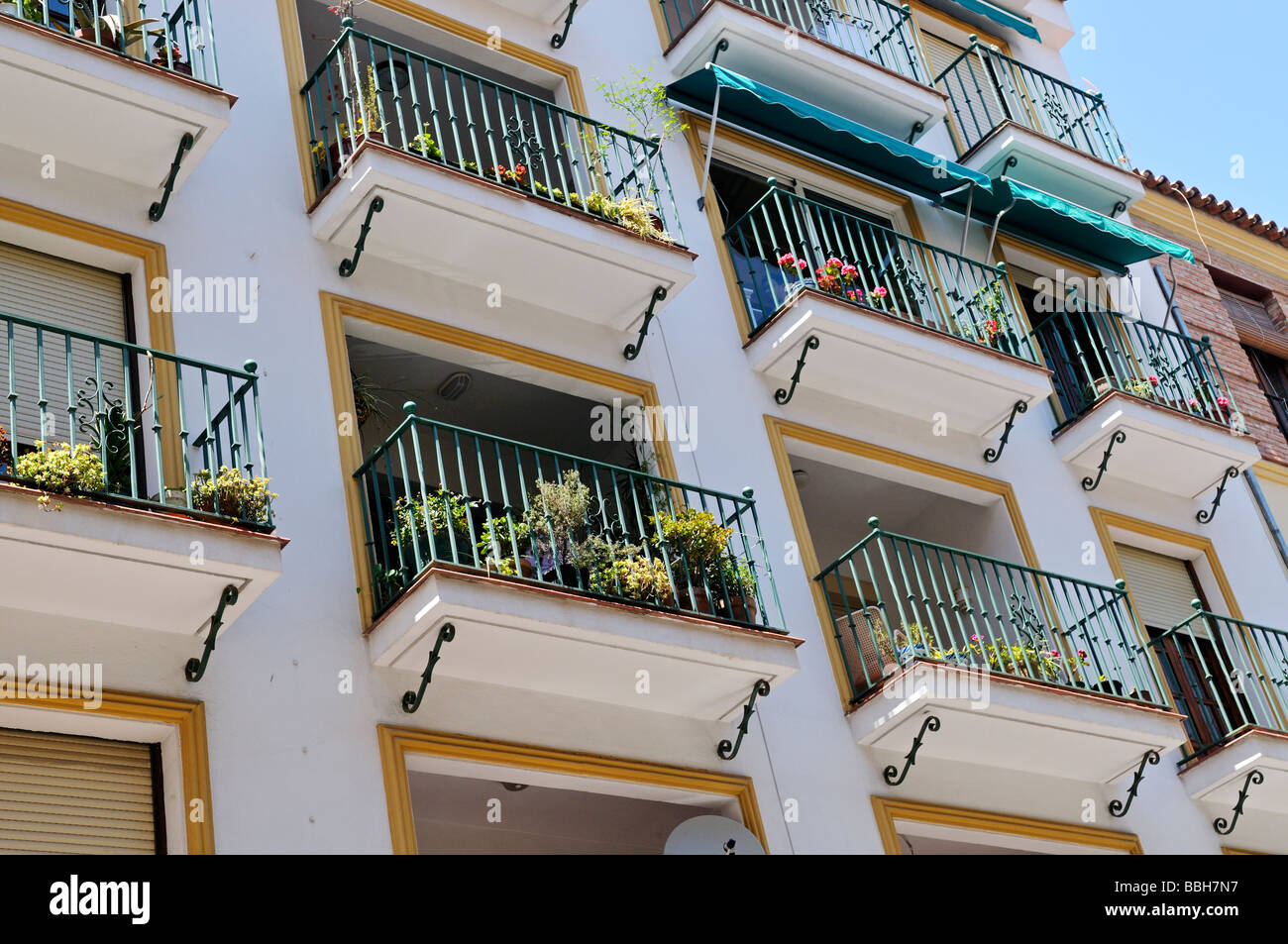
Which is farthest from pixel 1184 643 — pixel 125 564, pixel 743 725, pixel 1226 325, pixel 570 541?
pixel 125 564

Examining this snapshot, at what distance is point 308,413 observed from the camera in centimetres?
1035

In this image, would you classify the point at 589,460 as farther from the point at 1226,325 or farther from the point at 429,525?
the point at 1226,325

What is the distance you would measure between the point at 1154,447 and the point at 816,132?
436 cm

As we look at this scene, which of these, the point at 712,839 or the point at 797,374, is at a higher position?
the point at 797,374

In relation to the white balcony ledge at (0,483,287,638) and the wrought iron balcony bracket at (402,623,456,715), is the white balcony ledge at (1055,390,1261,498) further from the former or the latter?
the white balcony ledge at (0,483,287,638)

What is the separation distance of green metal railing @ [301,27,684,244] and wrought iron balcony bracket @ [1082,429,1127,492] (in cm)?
461

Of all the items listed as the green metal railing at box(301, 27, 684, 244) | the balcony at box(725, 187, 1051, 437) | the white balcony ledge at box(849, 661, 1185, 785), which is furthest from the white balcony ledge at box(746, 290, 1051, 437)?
the white balcony ledge at box(849, 661, 1185, 785)

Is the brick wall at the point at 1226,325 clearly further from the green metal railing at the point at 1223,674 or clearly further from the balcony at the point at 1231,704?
the green metal railing at the point at 1223,674

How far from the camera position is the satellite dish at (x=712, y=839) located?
10.2m

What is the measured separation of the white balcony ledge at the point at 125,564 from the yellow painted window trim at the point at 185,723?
0.43 meters

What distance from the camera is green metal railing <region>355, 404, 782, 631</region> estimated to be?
988 centimetres

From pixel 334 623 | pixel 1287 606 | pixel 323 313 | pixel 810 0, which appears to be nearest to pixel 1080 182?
pixel 810 0

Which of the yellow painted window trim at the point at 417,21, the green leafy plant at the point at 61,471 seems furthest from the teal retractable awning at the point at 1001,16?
the green leafy plant at the point at 61,471

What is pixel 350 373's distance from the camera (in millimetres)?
10875
